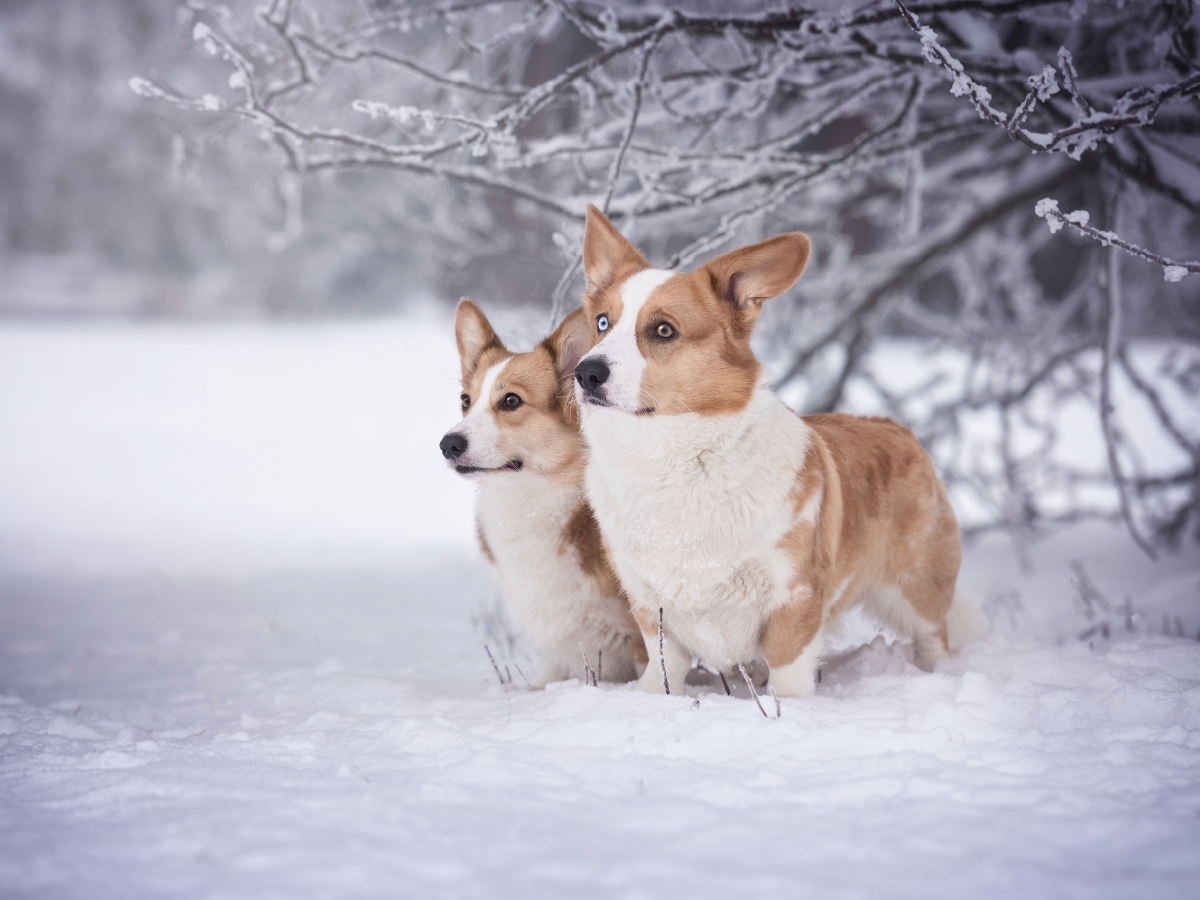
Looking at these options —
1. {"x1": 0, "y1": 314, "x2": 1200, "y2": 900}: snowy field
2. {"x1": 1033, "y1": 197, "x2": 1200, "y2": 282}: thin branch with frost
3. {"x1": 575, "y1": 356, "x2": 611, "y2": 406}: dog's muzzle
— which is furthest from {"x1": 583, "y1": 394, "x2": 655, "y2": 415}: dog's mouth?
{"x1": 1033, "y1": 197, "x2": 1200, "y2": 282}: thin branch with frost

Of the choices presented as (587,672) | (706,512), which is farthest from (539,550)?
(706,512)

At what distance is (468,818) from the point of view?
1.72 m

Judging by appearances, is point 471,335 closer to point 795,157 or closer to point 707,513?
point 707,513

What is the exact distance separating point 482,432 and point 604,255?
76 centimetres

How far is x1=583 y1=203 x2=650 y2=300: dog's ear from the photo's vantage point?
8.95 ft

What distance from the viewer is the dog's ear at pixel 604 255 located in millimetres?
2727

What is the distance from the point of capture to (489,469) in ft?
9.46

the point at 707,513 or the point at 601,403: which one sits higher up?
the point at 601,403

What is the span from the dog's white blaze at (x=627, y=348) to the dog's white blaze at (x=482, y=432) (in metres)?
0.62

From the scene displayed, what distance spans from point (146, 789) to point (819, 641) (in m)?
1.97

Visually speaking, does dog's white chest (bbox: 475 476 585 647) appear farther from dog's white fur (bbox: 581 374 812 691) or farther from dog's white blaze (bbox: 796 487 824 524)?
dog's white blaze (bbox: 796 487 824 524)

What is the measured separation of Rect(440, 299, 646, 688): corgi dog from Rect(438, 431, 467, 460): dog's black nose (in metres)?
0.14

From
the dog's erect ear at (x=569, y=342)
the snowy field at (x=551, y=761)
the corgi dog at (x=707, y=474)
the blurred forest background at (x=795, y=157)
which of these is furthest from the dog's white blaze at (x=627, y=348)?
the snowy field at (x=551, y=761)

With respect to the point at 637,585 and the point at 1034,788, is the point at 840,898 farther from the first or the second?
the point at 637,585
